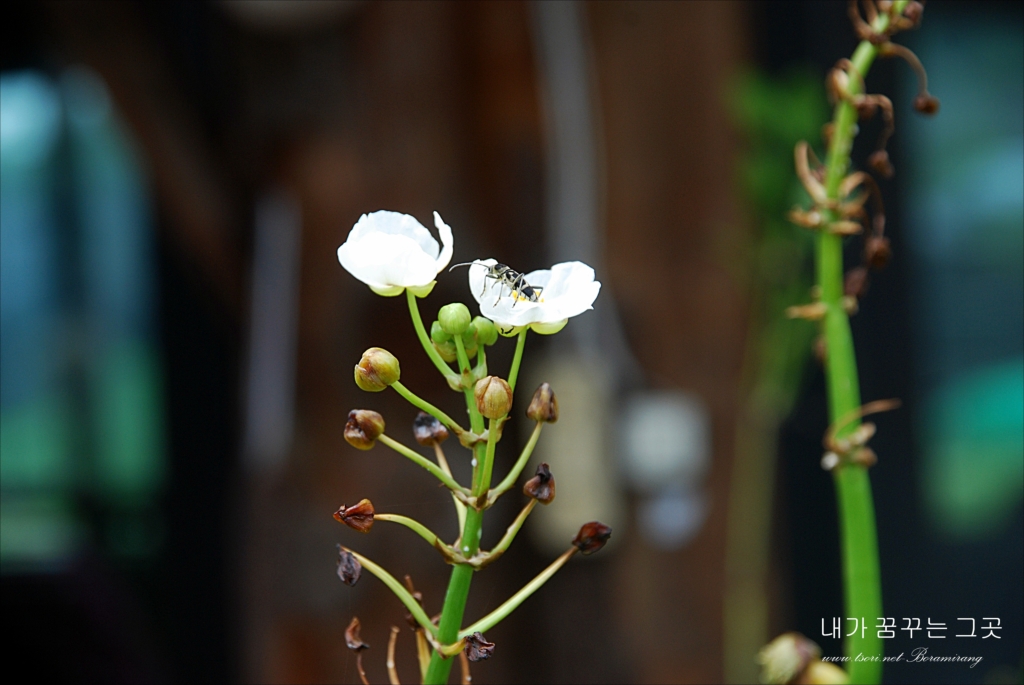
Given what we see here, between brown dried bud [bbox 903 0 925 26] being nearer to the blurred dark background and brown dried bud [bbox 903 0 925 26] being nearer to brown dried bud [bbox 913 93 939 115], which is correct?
brown dried bud [bbox 913 93 939 115]

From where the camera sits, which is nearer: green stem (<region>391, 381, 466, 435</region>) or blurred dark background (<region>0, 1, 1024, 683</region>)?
green stem (<region>391, 381, 466, 435</region>)

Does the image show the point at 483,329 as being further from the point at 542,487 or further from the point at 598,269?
the point at 598,269

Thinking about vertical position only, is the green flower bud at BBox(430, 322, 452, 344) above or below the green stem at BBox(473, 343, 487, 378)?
above

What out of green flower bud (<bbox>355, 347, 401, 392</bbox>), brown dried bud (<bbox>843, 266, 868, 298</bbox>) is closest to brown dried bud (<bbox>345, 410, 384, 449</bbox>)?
green flower bud (<bbox>355, 347, 401, 392</bbox>)

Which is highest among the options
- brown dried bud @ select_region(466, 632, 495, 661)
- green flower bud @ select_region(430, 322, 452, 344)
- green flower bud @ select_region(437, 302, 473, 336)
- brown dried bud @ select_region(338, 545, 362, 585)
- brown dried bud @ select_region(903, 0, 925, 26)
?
brown dried bud @ select_region(903, 0, 925, 26)

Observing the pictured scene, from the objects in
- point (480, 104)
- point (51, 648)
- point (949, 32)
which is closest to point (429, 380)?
point (480, 104)

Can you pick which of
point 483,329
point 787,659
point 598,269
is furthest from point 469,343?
point 598,269

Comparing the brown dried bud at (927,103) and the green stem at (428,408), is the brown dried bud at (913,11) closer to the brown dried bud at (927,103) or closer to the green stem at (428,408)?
the brown dried bud at (927,103)
